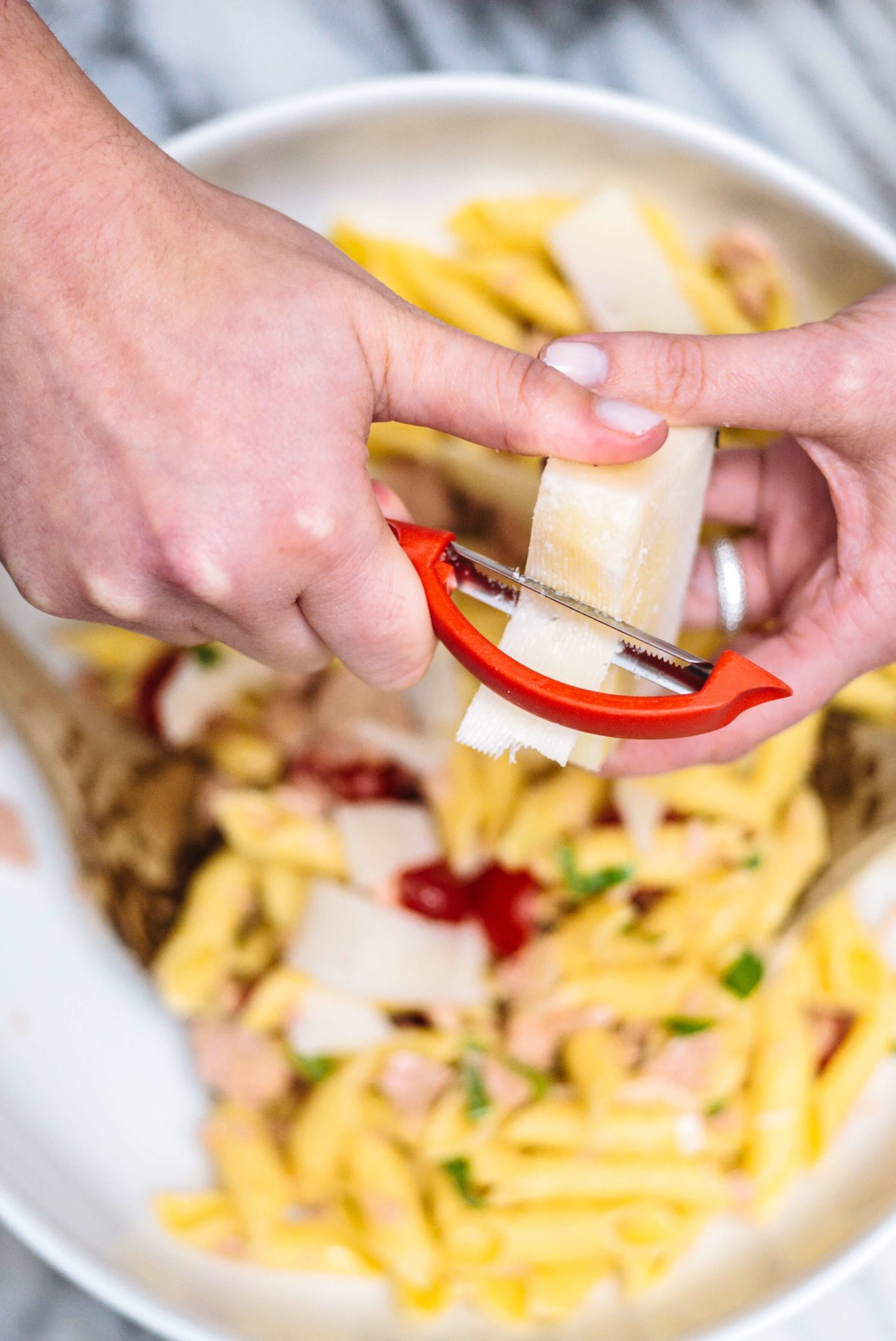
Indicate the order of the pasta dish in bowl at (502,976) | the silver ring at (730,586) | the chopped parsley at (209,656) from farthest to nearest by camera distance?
the chopped parsley at (209,656) → the pasta dish in bowl at (502,976) → the silver ring at (730,586)

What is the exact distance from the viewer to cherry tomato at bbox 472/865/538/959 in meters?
1.06

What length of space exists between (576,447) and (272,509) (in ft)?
0.56

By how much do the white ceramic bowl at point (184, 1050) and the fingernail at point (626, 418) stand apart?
1.63 feet

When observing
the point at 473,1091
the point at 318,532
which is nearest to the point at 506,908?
the point at 473,1091

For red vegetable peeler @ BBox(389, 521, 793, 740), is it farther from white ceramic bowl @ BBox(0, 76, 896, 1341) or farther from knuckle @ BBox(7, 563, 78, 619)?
white ceramic bowl @ BBox(0, 76, 896, 1341)

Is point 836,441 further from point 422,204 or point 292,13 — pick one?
point 292,13

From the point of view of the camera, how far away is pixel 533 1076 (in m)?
1.03

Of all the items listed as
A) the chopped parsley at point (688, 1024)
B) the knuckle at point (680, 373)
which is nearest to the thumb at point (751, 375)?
the knuckle at point (680, 373)

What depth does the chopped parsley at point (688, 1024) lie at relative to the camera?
39.9 inches

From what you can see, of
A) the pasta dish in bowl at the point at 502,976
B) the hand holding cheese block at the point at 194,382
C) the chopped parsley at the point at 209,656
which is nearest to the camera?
the hand holding cheese block at the point at 194,382

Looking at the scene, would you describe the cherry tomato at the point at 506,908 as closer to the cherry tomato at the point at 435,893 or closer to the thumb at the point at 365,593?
the cherry tomato at the point at 435,893

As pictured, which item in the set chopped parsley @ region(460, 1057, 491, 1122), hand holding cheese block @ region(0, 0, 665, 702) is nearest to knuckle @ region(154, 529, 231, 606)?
hand holding cheese block @ region(0, 0, 665, 702)

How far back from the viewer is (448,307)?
38.9 inches

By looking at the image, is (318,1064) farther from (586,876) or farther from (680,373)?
(680,373)
